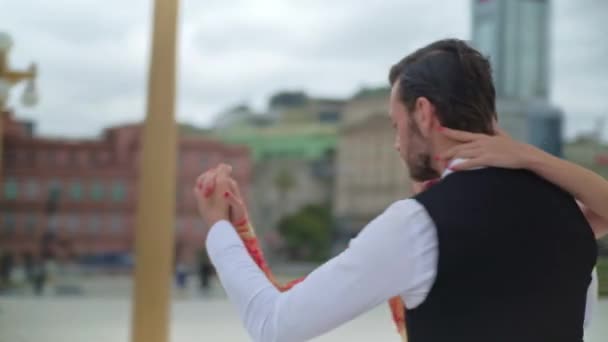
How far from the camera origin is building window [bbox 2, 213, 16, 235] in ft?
59.3

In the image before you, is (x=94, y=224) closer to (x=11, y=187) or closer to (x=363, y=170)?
(x=11, y=187)

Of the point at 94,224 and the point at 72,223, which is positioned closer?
the point at 72,223

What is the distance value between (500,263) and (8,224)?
738 inches

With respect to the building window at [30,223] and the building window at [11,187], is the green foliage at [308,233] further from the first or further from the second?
the building window at [11,187]

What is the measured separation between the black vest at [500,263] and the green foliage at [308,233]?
17365 mm

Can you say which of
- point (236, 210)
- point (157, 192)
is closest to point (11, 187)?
point (157, 192)

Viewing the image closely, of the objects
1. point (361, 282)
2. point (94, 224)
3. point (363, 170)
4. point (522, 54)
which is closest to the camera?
point (361, 282)

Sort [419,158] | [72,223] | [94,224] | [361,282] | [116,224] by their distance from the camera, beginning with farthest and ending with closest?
[116,224], [94,224], [72,223], [419,158], [361,282]

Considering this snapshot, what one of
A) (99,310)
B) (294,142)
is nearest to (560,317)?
(99,310)

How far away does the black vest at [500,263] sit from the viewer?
0.81 meters

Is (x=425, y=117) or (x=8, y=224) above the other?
(x=425, y=117)

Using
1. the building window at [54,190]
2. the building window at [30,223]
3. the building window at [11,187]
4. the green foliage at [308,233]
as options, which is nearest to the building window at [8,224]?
the building window at [30,223]

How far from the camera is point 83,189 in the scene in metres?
18.5

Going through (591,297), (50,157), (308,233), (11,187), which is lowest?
(308,233)
